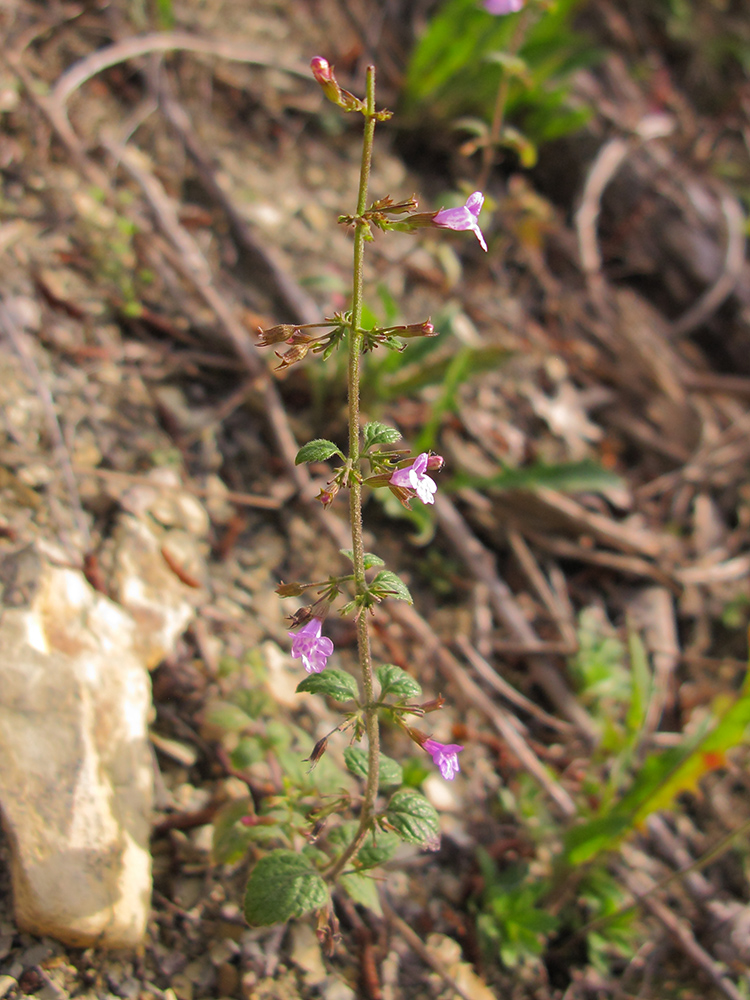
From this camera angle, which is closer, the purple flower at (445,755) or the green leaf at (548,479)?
the purple flower at (445,755)

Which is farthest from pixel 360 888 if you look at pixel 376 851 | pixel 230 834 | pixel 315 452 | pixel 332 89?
pixel 332 89

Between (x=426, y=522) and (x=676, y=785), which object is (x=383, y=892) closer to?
(x=676, y=785)

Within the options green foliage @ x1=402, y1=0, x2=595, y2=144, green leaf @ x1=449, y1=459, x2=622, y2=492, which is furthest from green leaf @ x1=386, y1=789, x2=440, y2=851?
green foliage @ x1=402, y1=0, x2=595, y2=144

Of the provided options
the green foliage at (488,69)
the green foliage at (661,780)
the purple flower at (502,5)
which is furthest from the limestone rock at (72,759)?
the green foliage at (488,69)

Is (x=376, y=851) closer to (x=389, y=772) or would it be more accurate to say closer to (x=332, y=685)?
(x=389, y=772)

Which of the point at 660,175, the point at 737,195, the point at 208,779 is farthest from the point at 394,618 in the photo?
the point at 737,195

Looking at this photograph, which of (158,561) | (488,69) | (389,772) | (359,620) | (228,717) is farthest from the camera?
(488,69)

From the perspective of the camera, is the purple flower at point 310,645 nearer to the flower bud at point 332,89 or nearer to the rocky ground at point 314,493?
the rocky ground at point 314,493

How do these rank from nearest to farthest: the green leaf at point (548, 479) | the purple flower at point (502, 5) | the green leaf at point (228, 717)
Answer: the green leaf at point (228, 717)
the purple flower at point (502, 5)
the green leaf at point (548, 479)
